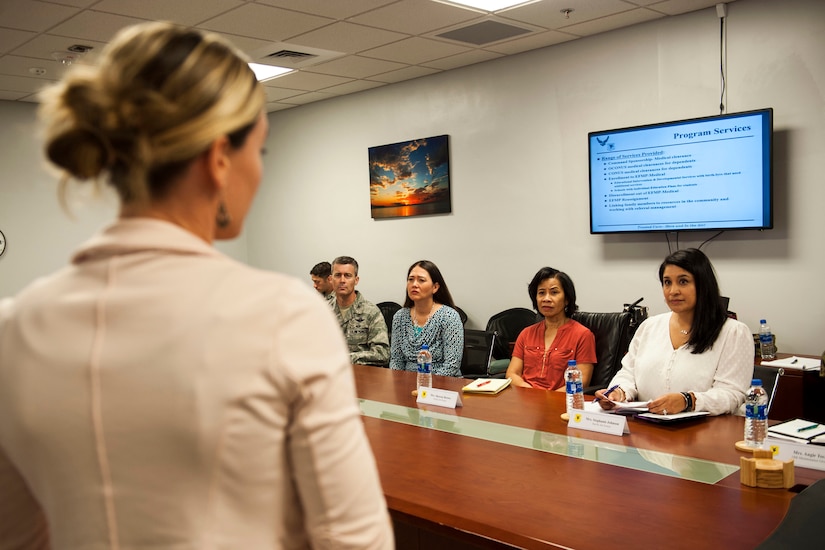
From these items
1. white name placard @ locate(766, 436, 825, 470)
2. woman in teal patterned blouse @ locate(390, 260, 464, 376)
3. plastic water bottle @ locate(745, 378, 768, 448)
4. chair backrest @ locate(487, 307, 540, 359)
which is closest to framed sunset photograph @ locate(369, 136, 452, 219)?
chair backrest @ locate(487, 307, 540, 359)

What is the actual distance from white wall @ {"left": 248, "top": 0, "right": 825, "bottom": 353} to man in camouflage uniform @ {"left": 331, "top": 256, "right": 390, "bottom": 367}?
61.7 inches

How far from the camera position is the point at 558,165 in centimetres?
600

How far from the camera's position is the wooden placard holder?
2.07m

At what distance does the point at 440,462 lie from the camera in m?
2.44

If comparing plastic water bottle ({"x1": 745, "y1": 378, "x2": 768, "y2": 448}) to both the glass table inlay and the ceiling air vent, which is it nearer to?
the glass table inlay

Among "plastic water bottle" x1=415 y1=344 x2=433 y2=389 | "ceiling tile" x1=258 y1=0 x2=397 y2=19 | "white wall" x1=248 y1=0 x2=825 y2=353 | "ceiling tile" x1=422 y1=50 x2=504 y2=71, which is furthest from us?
"ceiling tile" x1=422 y1=50 x2=504 y2=71

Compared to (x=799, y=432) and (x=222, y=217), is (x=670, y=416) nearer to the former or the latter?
(x=799, y=432)

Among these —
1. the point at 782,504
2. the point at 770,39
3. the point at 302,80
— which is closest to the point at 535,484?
the point at 782,504

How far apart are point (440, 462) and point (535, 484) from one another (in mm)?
389

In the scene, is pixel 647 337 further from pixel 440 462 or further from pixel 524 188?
pixel 524 188

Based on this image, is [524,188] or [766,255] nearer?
[766,255]

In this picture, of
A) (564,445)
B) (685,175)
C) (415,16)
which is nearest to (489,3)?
(415,16)

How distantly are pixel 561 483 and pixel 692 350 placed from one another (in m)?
1.45

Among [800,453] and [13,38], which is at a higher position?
[13,38]
